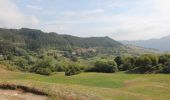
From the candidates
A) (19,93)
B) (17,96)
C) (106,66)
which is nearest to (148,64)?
(106,66)

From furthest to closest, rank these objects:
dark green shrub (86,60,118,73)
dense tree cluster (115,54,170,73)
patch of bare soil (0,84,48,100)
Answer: dark green shrub (86,60,118,73) → dense tree cluster (115,54,170,73) → patch of bare soil (0,84,48,100)

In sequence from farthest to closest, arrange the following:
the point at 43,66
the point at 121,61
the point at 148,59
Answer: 1. the point at 43,66
2. the point at 121,61
3. the point at 148,59

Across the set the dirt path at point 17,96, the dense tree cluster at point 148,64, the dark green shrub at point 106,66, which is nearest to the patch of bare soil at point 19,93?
the dirt path at point 17,96

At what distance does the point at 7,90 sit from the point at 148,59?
78.7 m

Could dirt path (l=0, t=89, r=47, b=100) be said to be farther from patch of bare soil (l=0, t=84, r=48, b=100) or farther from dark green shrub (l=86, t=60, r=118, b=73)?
dark green shrub (l=86, t=60, r=118, b=73)

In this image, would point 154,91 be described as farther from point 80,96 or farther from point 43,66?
point 43,66

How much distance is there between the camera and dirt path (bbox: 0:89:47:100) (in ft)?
85.6

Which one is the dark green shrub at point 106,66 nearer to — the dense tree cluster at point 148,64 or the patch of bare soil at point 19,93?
the dense tree cluster at point 148,64

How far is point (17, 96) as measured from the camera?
26484 mm

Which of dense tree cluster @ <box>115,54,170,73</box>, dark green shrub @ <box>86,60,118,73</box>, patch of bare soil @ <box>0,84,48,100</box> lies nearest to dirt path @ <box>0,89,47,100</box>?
patch of bare soil @ <box>0,84,48,100</box>

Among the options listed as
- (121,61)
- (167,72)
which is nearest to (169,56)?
(167,72)

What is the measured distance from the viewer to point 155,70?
9631cm

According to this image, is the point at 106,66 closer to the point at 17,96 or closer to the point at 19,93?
the point at 19,93

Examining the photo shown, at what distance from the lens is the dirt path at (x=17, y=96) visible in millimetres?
26078
